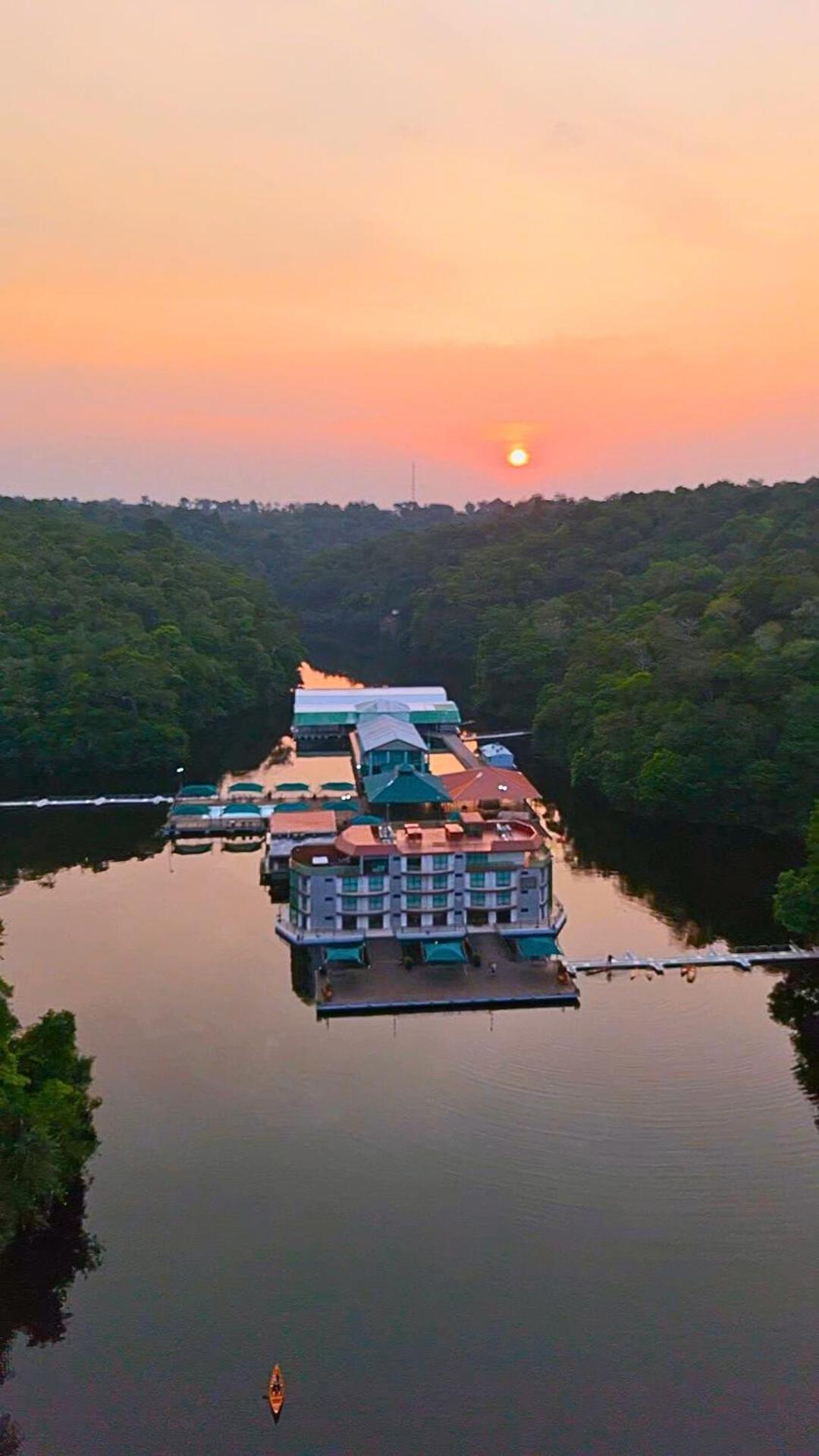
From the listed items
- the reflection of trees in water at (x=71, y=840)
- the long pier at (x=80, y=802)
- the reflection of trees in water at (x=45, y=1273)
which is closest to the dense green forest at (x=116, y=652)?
the long pier at (x=80, y=802)

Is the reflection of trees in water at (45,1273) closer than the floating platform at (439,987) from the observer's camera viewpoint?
Yes

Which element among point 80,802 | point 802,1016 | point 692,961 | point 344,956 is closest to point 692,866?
point 692,961

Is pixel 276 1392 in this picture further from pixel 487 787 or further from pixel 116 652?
pixel 116 652

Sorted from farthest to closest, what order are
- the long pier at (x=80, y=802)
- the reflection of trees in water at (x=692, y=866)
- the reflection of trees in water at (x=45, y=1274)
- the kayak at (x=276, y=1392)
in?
1. the long pier at (x=80, y=802)
2. the reflection of trees in water at (x=692, y=866)
3. the reflection of trees in water at (x=45, y=1274)
4. the kayak at (x=276, y=1392)

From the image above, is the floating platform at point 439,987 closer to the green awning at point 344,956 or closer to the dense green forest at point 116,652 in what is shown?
the green awning at point 344,956

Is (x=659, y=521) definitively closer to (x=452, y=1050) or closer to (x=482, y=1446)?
(x=452, y=1050)

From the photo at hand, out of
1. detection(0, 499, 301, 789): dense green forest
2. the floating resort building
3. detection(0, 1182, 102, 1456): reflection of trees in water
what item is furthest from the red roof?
detection(0, 1182, 102, 1456): reflection of trees in water

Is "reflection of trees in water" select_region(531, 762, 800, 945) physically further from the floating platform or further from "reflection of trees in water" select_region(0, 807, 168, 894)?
"reflection of trees in water" select_region(0, 807, 168, 894)
